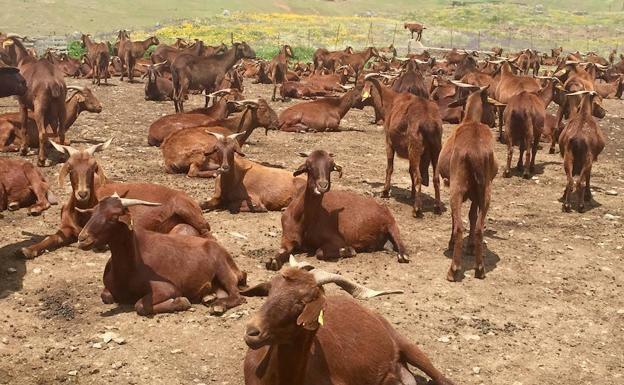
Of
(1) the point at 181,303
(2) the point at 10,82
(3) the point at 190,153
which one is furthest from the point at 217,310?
(3) the point at 190,153

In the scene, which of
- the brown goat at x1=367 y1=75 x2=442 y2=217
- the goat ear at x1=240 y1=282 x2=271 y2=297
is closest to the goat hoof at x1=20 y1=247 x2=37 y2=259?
the goat ear at x1=240 y1=282 x2=271 y2=297

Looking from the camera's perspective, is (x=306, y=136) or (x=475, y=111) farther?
(x=306, y=136)

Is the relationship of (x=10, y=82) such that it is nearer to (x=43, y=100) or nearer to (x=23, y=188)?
(x=23, y=188)

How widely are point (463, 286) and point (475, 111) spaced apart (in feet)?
9.74

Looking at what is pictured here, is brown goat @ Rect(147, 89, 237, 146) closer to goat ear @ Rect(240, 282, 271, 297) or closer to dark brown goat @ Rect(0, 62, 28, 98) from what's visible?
dark brown goat @ Rect(0, 62, 28, 98)

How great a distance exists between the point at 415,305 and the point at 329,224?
189 cm

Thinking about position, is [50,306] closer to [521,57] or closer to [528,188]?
[528,188]

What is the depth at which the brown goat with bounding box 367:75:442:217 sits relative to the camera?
36.3ft

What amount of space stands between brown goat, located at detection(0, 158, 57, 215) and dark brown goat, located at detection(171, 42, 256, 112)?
29.0ft

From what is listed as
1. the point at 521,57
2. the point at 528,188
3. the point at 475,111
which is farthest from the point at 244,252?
the point at 521,57

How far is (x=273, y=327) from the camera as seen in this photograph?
451 cm

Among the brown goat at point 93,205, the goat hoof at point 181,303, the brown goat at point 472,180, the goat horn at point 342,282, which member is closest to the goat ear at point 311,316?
the goat horn at point 342,282

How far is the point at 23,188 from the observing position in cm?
1064

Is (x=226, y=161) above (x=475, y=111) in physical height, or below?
below
